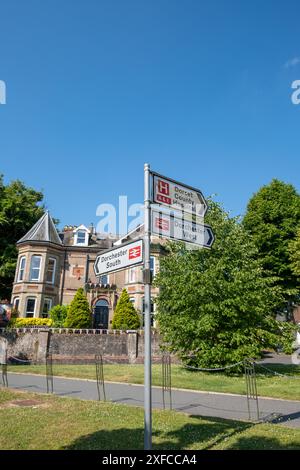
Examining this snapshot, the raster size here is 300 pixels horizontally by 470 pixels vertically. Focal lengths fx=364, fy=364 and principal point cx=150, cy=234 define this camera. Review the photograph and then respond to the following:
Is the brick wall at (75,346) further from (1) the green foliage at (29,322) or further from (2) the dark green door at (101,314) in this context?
(2) the dark green door at (101,314)

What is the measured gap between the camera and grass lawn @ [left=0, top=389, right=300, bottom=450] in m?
6.07

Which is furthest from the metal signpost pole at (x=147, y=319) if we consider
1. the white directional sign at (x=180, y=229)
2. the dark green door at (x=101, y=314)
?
the dark green door at (x=101, y=314)

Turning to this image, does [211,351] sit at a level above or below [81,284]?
below

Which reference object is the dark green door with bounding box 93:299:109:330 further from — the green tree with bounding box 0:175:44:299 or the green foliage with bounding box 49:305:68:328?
the green tree with bounding box 0:175:44:299

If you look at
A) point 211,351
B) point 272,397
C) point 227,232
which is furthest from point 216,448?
point 227,232

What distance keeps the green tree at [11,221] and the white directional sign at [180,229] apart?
35.2m

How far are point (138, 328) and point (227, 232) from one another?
47.5 ft

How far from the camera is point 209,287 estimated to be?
1806 centimetres

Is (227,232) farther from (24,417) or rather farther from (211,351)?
(24,417)

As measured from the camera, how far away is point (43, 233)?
36531 millimetres

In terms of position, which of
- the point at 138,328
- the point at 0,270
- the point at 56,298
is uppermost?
the point at 0,270

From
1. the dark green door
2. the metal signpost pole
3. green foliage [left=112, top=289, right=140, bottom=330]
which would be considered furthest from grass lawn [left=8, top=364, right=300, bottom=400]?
the dark green door

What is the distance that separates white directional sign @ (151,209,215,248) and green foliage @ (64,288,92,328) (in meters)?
26.6

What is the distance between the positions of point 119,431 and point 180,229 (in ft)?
14.0
